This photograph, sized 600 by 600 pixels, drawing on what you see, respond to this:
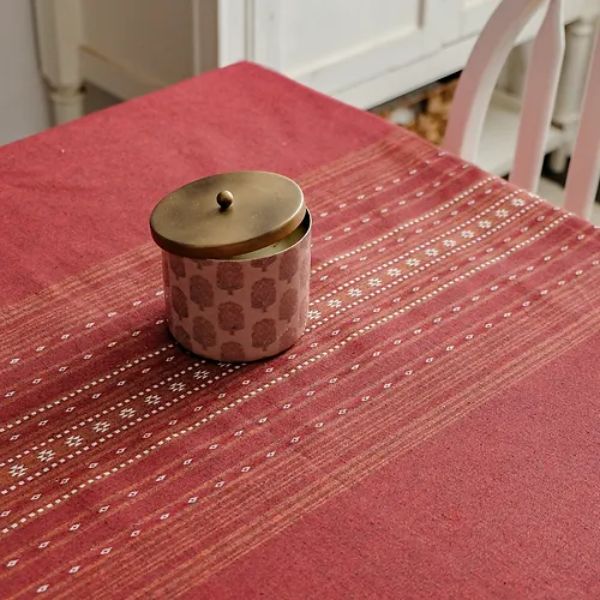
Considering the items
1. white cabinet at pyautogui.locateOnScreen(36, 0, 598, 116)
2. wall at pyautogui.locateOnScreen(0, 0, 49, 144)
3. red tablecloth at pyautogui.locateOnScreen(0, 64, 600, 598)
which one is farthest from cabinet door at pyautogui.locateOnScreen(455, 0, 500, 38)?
red tablecloth at pyautogui.locateOnScreen(0, 64, 600, 598)

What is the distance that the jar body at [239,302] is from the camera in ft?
2.53

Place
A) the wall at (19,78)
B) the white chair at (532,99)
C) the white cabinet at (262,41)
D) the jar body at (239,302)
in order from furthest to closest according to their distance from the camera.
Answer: the wall at (19,78), the white cabinet at (262,41), the white chair at (532,99), the jar body at (239,302)

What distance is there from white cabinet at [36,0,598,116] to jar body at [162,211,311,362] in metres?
1.03

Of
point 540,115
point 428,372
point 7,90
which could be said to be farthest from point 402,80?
point 428,372

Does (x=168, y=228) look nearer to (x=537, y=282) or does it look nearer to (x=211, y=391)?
(x=211, y=391)

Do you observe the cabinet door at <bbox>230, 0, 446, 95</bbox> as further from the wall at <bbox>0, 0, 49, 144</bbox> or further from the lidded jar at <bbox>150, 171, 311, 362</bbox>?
the lidded jar at <bbox>150, 171, 311, 362</bbox>

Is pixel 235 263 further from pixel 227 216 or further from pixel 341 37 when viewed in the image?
pixel 341 37

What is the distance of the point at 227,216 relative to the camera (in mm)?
779

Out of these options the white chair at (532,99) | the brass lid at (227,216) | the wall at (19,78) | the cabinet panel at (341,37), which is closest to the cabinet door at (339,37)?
the cabinet panel at (341,37)

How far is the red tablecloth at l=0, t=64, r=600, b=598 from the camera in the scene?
0.67 m

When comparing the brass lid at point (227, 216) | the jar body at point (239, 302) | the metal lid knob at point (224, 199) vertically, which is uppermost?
the metal lid knob at point (224, 199)

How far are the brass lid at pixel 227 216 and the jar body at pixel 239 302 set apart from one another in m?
0.01

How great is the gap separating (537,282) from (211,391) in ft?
1.02

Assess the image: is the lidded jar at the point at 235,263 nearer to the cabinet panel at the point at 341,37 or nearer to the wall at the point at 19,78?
the cabinet panel at the point at 341,37
